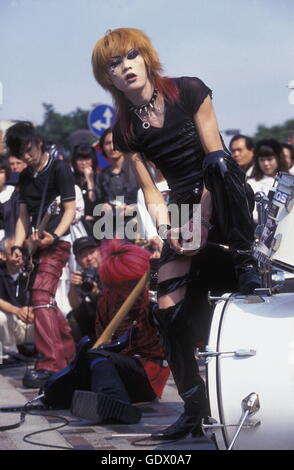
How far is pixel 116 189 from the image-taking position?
8.34 meters

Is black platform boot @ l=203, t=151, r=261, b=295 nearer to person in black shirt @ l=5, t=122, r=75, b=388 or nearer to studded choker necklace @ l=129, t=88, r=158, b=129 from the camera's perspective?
studded choker necklace @ l=129, t=88, r=158, b=129

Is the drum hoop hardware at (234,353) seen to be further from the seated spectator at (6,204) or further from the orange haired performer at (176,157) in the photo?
the seated spectator at (6,204)

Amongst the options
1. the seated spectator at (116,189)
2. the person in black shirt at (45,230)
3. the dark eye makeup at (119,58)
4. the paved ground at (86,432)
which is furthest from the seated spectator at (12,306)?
the dark eye makeup at (119,58)

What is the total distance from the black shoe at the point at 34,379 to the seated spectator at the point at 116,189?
1.69 m

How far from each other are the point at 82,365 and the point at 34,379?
1238 mm

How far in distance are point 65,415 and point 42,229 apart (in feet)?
5.85

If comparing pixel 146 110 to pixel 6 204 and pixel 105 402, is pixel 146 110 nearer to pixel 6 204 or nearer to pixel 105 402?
pixel 105 402

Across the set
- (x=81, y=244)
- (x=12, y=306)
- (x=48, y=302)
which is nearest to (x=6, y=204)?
(x=81, y=244)

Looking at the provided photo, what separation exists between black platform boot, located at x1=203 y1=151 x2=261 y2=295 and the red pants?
2665mm

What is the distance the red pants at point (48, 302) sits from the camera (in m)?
6.55

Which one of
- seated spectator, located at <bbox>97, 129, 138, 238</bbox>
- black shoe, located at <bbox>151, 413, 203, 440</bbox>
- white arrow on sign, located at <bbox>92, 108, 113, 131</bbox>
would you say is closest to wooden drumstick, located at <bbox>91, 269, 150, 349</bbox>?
black shoe, located at <bbox>151, 413, 203, 440</bbox>

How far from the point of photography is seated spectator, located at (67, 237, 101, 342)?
7.26 meters

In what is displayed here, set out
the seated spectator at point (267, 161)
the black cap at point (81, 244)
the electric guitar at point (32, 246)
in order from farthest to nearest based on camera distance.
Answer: the seated spectator at point (267, 161), the black cap at point (81, 244), the electric guitar at point (32, 246)

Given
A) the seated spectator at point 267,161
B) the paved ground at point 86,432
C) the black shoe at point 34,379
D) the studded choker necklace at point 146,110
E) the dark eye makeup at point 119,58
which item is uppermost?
the dark eye makeup at point 119,58
